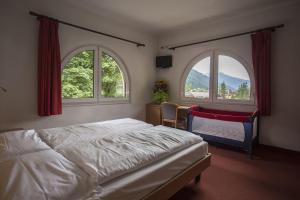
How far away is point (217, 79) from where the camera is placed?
383 centimetres

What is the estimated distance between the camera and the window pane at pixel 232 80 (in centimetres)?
349

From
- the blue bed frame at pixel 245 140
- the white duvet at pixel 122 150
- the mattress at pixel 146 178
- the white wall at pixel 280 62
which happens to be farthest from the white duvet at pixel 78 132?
the white wall at pixel 280 62

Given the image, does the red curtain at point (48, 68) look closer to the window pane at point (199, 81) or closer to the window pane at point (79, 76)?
the window pane at point (79, 76)

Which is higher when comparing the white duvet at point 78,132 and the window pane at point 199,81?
the window pane at point 199,81

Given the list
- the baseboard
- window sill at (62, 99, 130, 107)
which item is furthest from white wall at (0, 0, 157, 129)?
the baseboard

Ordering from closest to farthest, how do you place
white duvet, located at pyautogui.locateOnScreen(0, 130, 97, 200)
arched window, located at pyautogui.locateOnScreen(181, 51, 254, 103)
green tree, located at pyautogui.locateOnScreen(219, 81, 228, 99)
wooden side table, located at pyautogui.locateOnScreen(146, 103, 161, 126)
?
white duvet, located at pyautogui.locateOnScreen(0, 130, 97, 200), arched window, located at pyautogui.locateOnScreen(181, 51, 254, 103), green tree, located at pyautogui.locateOnScreen(219, 81, 228, 99), wooden side table, located at pyautogui.locateOnScreen(146, 103, 161, 126)

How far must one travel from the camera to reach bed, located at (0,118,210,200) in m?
0.97

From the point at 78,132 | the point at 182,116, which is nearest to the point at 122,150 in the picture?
the point at 78,132

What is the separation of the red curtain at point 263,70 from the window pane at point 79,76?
3071mm

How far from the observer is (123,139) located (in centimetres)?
175

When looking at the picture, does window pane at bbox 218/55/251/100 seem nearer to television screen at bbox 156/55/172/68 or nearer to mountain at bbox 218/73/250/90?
mountain at bbox 218/73/250/90

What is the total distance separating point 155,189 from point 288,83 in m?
2.95

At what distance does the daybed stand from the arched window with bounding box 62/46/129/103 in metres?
1.72

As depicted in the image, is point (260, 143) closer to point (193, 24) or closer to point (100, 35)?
point (193, 24)
